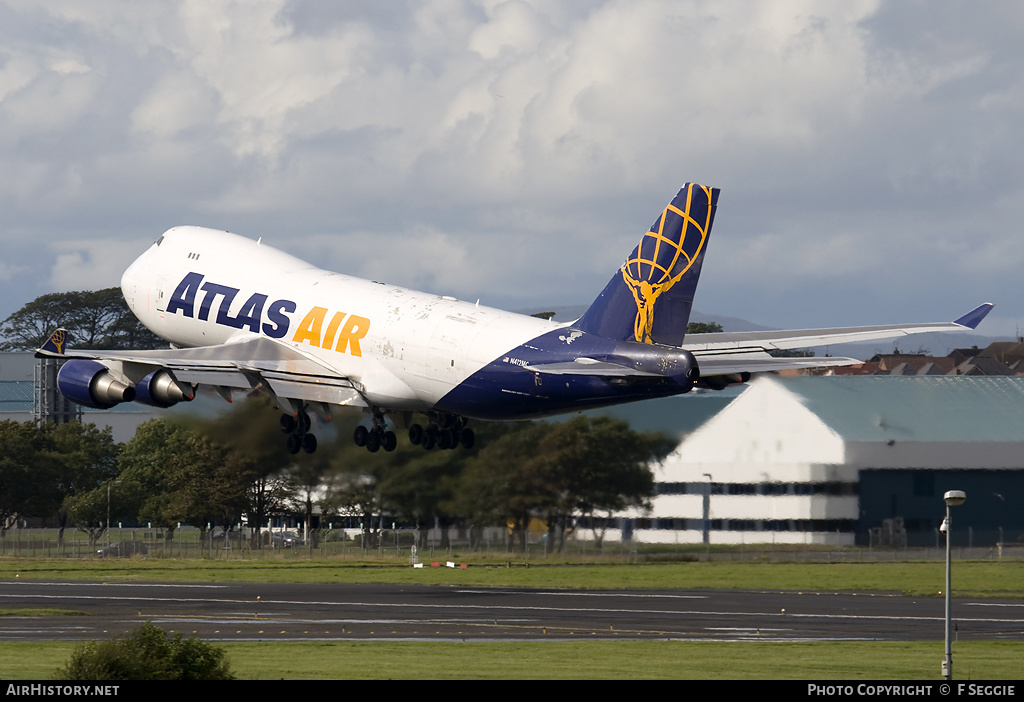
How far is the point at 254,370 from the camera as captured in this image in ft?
175

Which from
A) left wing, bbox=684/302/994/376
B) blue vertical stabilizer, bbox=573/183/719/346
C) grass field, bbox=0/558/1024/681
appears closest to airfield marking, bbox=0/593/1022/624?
grass field, bbox=0/558/1024/681

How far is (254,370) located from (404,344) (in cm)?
529

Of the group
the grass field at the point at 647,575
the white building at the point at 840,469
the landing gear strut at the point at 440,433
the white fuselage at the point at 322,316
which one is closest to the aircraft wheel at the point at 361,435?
the landing gear strut at the point at 440,433

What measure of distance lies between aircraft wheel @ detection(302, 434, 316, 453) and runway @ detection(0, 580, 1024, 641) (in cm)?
675

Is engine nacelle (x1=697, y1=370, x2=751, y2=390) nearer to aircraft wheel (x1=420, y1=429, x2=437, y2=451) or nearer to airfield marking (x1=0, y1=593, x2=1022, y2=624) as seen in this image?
aircraft wheel (x1=420, y1=429, x2=437, y2=451)

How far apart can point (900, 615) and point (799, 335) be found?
71.0 feet

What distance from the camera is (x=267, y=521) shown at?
86.4 metres

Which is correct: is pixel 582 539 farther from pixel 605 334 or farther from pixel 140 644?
pixel 140 644

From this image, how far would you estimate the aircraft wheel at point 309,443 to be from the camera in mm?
59166

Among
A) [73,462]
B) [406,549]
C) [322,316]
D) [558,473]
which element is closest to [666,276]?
[322,316]

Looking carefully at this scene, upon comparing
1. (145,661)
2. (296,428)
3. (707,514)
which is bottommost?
(145,661)

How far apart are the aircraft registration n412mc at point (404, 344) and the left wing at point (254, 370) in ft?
0.18

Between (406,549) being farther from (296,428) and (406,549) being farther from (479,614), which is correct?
(296,428)
